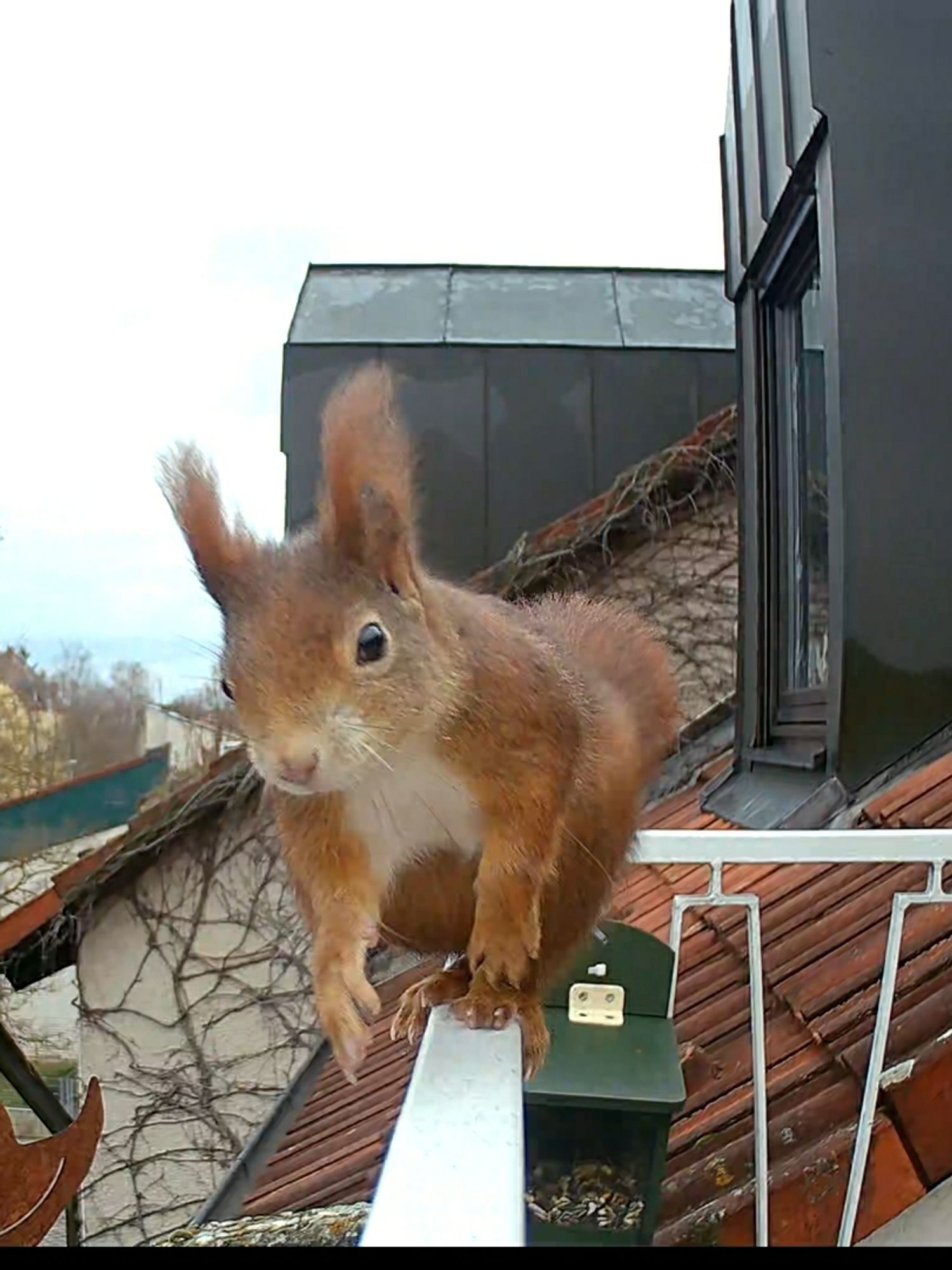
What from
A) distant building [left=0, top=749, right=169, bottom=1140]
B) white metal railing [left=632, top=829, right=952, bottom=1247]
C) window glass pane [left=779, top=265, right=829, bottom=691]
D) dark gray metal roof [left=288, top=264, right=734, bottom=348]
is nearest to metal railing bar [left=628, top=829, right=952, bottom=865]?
white metal railing [left=632, top=829, right=952, bottom=1247]

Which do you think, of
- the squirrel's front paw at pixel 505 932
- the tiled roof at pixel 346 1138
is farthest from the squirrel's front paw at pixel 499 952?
the tiled roof at pixel 346 1138

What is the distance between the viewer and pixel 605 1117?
1.97 ft

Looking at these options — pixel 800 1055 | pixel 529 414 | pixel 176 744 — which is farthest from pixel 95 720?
pixel 800 1055

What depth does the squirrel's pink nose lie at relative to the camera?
0.41m

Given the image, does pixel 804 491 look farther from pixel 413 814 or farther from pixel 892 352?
pixel 413 814

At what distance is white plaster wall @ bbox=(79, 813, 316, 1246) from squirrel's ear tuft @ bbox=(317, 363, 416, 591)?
7.59ft

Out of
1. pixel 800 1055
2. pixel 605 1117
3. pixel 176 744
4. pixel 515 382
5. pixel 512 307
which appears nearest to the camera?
pixel 605 1117

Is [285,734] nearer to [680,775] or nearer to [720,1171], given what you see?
[720,1171]

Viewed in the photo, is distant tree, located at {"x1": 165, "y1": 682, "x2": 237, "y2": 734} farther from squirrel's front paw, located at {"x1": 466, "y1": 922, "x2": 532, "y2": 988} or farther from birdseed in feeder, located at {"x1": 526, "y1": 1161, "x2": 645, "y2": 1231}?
birdseed in feeder, located at {"x1": 526, "y1": 1161, "x2": 645, "y2": 1231}

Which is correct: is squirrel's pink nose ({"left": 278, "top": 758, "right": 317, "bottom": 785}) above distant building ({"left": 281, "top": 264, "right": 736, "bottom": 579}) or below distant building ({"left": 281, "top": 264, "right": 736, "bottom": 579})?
below

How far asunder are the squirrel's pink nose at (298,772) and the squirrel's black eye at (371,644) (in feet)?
0.17

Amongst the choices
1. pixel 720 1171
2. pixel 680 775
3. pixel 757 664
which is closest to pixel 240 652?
pixel 720 1171

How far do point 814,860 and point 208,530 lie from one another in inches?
15.2

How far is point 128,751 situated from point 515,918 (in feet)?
7.23
